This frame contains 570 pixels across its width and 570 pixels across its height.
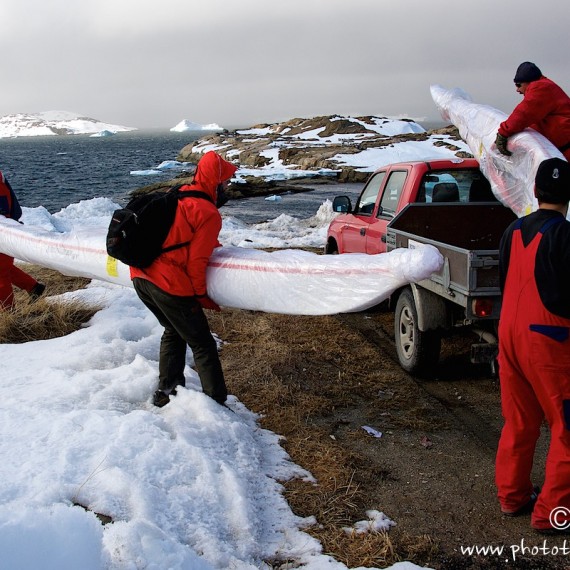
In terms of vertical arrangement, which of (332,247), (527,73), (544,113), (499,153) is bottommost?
(332,247)

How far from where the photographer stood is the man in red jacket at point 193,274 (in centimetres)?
411

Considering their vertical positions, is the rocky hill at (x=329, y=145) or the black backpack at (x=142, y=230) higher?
the black backpack at (x=142, y=230)

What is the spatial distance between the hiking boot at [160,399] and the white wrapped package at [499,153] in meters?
3.57

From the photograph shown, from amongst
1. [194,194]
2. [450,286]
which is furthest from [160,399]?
[450,286]

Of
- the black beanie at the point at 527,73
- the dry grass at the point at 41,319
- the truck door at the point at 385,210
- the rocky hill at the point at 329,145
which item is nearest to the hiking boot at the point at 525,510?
the truck door at the point at 385,210

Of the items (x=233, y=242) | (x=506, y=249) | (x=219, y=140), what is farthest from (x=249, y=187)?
(x=219, y=140)

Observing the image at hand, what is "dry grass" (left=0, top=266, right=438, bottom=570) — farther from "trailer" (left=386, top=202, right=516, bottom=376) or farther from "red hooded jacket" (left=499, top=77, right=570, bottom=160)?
"red hooded jacket" (left=499, top=77, right=570, bottom=160)

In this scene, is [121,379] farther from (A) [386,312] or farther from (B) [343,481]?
(A) [386,312]

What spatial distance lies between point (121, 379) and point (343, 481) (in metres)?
1.97

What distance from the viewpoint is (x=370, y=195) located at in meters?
7.90

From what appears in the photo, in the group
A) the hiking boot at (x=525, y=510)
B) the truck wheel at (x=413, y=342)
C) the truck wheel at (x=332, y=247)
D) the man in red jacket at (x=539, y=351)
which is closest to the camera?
the man in red jacket at (x=539, y=351)

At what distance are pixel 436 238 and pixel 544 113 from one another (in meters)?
1.68

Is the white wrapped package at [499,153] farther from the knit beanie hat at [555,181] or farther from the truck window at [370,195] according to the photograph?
the knit beanie hat at [555,181]

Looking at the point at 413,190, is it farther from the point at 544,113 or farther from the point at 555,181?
the point at 555,181
